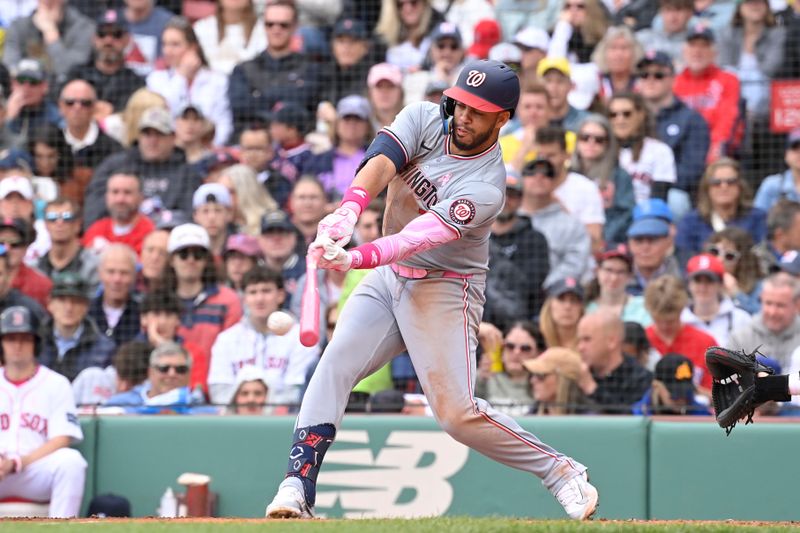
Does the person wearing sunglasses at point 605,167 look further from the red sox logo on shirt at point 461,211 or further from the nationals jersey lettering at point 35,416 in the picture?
the red sox logo on shirt at point 461,211

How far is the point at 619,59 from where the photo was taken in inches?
399

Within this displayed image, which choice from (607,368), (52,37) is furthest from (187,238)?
(52,37)

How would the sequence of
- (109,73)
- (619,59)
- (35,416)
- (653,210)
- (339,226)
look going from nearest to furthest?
(339,226) → (35,416) → (653,210) → (619,59) → (109,73)

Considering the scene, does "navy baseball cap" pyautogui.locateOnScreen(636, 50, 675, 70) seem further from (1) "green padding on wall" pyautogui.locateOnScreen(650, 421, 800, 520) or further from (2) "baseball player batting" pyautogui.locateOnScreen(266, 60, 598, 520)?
Result: (2) "baseball player batting" pyautogui.locateOnScreen(266, 60, 598, 520)

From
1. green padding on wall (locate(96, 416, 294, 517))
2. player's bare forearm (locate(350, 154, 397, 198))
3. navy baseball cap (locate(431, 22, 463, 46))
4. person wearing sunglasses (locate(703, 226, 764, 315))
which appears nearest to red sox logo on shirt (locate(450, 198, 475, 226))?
player's bare forearm (locate(350, 154, 397, 198))

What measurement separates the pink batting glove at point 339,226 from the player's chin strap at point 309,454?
0.79 m

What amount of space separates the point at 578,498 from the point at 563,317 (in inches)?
113

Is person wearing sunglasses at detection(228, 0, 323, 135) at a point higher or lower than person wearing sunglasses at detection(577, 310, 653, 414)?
higher

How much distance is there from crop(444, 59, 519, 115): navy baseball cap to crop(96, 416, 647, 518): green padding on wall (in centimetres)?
296

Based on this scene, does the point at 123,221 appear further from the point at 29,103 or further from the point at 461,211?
the point at 461,211

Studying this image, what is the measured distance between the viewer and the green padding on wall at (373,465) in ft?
26.0

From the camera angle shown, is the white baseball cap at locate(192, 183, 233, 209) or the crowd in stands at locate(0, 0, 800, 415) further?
the white baseball cap at locate(192, 183, 233, 209)

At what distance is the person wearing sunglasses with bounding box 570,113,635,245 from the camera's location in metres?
9.41

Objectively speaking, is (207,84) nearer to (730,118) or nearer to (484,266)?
(730,118)
